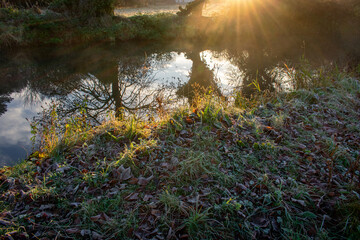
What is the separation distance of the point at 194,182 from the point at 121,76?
25.7 ft

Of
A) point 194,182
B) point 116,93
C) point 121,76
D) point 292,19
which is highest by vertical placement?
point 292,19

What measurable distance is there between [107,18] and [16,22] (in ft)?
18.8

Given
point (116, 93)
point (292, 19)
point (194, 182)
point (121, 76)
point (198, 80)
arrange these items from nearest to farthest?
point (194, 182), point (116, 93), point (198, 80), point (121, 76), point (292, 19)

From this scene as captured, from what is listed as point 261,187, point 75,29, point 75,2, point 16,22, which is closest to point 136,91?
point 261,187

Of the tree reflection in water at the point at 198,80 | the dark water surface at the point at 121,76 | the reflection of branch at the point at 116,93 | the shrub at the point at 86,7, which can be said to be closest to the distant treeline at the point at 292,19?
the dark water surface at the point at 121,76

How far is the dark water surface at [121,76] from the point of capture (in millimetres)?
6805

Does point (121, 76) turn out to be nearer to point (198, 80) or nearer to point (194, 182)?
point (198, 80)

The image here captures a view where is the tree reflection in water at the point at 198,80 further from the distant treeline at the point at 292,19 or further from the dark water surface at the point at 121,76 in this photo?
the distant treeline at the point at 292,19

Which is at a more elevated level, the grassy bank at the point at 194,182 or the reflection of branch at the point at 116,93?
the reflection of branch at the point at 116,93

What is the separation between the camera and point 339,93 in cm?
575

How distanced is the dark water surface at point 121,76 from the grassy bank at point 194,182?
163 cm

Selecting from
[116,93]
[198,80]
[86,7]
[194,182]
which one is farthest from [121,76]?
[86,7]

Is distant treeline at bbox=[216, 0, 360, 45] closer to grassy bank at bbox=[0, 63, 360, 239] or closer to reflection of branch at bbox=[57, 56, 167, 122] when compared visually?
reflection of branch at bbox=[57, 56, 167, 122]

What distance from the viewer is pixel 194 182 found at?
2.92 meters
